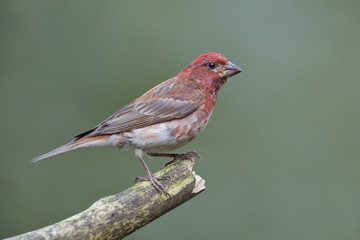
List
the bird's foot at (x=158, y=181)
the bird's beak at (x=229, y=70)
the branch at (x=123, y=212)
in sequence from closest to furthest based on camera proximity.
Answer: the branch at (x=123, y=212) → the bird's foot at (x=158, y=181) → the bird's beak at (x=229, y=70)

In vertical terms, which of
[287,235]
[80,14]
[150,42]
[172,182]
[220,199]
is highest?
[80,14]

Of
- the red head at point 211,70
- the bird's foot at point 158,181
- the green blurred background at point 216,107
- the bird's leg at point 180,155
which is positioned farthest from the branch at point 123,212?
the green blurred background at point 216,107

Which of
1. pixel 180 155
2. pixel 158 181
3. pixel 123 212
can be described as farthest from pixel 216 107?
pixel 123 212

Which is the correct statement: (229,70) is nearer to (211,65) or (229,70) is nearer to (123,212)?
(211,65)

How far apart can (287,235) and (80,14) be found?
13.1 ft

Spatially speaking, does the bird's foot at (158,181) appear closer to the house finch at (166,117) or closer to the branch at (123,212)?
the branch at (123,212)

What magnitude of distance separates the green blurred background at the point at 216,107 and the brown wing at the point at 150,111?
1.19 metres

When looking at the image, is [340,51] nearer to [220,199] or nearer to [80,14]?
[220,199]

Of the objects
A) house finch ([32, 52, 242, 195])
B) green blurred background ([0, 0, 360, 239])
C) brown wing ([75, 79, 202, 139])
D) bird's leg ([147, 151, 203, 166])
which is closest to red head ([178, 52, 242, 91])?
house finch ([32, 52, 242, 195])

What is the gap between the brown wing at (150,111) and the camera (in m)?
5.47

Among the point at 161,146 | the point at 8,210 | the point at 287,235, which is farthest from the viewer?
the point at 8,210

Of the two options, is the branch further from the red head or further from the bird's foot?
the red head

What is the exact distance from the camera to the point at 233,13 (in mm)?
7699

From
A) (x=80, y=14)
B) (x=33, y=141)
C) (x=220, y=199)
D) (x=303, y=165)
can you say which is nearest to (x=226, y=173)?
(x=220, y=199)
